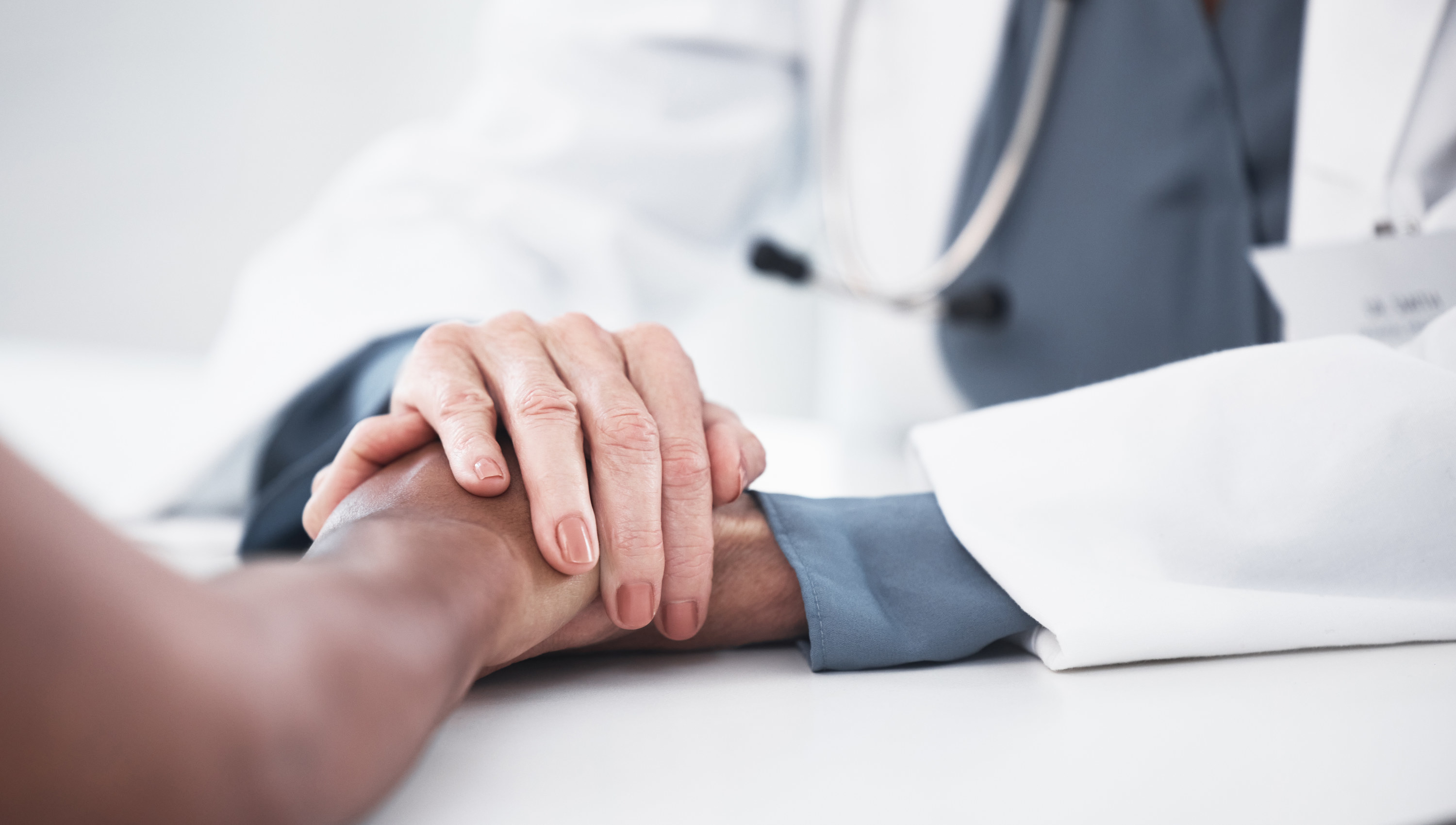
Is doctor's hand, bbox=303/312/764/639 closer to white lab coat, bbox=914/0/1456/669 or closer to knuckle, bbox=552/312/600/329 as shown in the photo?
knuckle, bbox=552/312/600/329

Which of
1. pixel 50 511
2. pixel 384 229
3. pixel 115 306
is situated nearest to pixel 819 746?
pixel 50 511

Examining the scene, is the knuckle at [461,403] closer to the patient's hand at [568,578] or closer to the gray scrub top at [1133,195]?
the patient's hand at [568,578]

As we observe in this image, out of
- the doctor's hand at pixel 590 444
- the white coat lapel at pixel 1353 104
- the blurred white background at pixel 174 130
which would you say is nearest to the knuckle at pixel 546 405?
the doctor's hand at pixel 590 444

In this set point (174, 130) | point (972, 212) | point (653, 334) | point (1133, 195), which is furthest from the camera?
point (174, 130)

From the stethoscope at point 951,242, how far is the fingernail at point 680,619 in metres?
0.49

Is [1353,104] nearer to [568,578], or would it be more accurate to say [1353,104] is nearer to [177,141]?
[568,578]

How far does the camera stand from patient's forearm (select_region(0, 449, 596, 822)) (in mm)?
126

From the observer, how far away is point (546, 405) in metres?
0.31

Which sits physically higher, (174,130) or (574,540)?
(174,130)

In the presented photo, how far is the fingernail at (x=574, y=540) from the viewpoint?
0.28 m

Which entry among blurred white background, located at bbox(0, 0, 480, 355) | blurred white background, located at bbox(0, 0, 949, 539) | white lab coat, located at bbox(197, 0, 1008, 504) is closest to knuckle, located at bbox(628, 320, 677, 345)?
white lab coat, located at bbox(197, 0, 1008, 504)

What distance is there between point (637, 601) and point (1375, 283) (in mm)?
369

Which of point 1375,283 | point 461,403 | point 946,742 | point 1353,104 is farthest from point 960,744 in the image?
point 1353,104

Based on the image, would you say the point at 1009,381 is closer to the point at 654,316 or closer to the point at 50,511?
the point at 654,316
